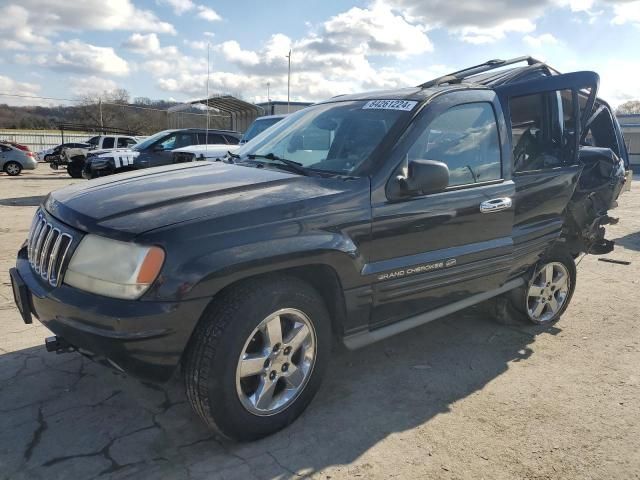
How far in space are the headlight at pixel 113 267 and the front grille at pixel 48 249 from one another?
0.34ft

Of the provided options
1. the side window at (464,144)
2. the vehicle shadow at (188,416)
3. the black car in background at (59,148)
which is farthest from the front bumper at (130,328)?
the black car in background at (59,148)

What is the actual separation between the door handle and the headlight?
220 cm

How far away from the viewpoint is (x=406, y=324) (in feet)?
10.6

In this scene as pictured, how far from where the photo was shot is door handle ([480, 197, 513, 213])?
3.48 meters

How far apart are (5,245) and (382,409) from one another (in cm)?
608

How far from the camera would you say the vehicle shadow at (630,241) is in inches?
339

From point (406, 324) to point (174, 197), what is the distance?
161cm

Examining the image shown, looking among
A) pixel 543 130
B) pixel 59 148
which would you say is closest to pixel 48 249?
pixel 543 130

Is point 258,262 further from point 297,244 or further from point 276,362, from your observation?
point 276,362

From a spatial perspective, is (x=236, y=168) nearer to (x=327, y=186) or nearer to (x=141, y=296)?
(x=327, y=186)

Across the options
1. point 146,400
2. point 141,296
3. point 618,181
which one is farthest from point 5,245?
point 618,181

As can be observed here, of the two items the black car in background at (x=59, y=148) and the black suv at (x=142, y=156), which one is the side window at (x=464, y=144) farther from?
the black car in background at (x=59, y=148)

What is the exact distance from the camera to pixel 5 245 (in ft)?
22.7

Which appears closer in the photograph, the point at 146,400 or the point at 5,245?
the point at 146,400
